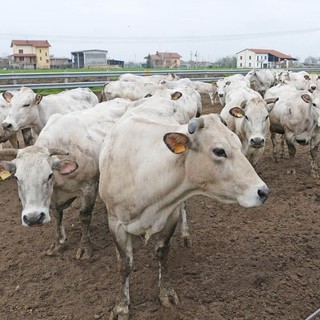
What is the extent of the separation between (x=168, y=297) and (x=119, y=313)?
500 millimetres

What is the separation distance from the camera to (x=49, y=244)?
16.2 feet

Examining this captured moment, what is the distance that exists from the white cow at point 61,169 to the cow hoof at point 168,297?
1.25m

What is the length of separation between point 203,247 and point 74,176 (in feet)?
5.89

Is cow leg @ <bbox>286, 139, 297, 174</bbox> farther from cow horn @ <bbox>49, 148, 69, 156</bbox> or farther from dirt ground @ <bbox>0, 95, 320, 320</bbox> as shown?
cow horn @ <bbox>49, 148, 69, 156</bbox>

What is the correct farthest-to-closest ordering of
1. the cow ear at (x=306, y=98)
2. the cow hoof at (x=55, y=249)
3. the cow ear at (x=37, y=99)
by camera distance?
the cow ear at (x=306, y=98) < the cow ear at (x=37, y=99) < the cow hoof at (x=55, y=249)

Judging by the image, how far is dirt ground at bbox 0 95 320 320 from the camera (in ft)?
11.9

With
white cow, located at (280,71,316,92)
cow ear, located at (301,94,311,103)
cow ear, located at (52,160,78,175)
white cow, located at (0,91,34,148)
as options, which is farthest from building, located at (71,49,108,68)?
cow ear, located at (52,160,78,175)

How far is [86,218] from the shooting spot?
15.0 feet

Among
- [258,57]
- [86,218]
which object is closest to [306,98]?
[86,218]

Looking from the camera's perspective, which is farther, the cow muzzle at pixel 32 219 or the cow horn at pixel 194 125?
the cow muzzle at pixel 32 219

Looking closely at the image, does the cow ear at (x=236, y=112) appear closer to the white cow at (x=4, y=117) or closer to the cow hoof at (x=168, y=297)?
the cow hoof at (x=168, y=297)

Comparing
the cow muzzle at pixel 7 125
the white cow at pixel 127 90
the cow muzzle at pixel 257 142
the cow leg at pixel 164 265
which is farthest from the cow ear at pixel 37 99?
the white cow at pixel 127 90

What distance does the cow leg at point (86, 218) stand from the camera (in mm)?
4477

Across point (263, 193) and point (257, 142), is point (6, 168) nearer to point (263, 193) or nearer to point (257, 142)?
point (263, 193)
